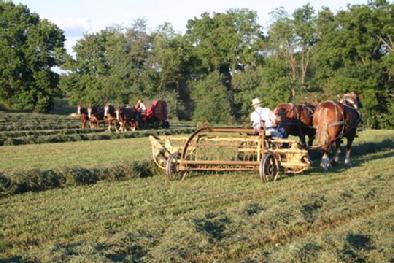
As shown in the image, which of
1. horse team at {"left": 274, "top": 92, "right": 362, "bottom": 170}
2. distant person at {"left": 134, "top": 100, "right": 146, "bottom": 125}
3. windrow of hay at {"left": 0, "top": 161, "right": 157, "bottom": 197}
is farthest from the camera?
distant person at {"left": 134, "top": 100, "right": 146, "bottom": 125}

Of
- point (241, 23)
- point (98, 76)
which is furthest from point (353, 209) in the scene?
point (241, 23)

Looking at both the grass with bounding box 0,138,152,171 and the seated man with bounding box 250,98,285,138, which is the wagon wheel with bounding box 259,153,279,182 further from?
the grass with bounding box 0,138,152,171

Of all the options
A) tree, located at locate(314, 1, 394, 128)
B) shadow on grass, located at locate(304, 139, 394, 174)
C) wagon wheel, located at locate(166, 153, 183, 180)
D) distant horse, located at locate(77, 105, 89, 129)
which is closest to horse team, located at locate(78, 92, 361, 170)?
shadow on grass, located at locate(304, 139, 394, 174)

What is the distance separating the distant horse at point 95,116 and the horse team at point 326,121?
20.2m

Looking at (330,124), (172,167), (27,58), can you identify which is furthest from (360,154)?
(27,58)

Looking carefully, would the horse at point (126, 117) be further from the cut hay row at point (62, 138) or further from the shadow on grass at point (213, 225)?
the shadow on grass at point (213, 225)

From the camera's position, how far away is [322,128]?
16.3m

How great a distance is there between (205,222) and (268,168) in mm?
5004

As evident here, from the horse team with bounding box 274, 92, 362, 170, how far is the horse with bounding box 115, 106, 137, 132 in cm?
1712

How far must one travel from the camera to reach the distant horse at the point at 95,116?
122 feet

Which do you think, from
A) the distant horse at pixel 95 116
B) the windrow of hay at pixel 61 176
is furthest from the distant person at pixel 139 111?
the windrow of hay at pixel 61 176

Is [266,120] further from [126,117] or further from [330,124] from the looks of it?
[126,117]

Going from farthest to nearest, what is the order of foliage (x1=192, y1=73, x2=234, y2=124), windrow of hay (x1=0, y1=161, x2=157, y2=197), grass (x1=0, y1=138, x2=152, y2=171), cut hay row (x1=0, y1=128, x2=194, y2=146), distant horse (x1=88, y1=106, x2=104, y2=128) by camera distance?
foliage (x1=192, y1=73, x2=234, y2=124), distant horse (x1=88, y1=106, x2=104, y2=128), cut hay row (x1=0, y1=128, x2=194, y2=146), grass (x1=0, y1=138, x2=152, y2=171), windrow of hay (x1=0, y1=161, x2=157, y2=197)

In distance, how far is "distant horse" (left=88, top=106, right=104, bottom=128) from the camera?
37094mm
